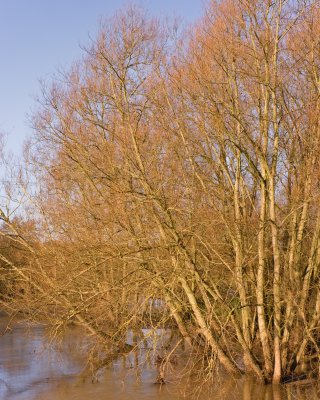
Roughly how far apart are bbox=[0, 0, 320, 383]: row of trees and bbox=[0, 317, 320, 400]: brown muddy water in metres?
0.55

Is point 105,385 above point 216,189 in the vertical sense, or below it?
below

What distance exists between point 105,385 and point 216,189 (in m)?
4.53

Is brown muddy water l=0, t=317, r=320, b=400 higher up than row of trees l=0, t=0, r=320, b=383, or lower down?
lower down

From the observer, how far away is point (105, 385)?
11.3 metres

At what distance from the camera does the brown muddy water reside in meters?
10.1

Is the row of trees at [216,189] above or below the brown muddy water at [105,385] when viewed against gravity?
above

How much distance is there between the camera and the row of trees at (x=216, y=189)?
10680 mm

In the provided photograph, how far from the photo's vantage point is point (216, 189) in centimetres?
1220

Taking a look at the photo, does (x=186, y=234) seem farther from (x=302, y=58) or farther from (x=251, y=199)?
(x=302, y=58)

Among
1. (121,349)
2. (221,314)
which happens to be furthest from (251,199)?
(121,349)

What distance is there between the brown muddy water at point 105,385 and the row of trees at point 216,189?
55 centimetres

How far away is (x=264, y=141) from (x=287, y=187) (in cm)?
155

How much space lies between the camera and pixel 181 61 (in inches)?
483

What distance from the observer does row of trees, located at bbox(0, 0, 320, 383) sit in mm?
10680
